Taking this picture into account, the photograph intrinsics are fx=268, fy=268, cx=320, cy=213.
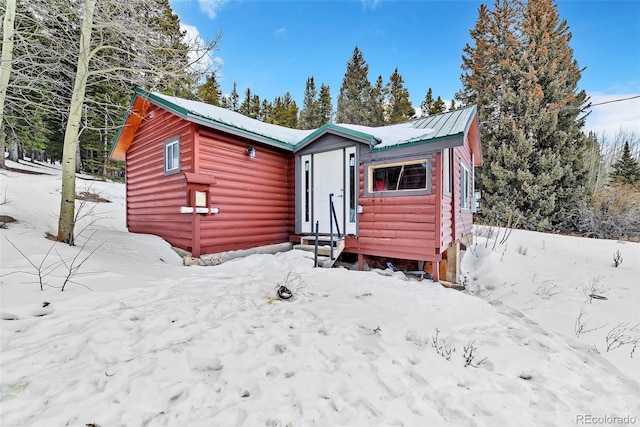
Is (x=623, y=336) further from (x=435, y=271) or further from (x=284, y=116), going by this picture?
(x=284, y=116)

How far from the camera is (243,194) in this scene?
679cm

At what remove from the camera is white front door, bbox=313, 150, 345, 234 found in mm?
6539

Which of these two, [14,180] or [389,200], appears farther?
[14,180]

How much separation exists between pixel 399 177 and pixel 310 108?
2284 cm

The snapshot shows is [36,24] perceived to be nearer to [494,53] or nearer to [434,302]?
[434,302]

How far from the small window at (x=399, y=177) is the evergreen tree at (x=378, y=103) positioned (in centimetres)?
1816

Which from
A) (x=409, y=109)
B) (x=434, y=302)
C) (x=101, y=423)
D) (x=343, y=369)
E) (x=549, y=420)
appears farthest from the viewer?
(x=409, y=109)

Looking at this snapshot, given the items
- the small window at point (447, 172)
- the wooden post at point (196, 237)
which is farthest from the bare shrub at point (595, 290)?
the wooden post at point (196, 237)

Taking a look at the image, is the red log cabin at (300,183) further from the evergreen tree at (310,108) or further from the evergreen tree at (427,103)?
the evergreen tree at (427,103)

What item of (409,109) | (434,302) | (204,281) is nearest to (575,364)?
(434,302)

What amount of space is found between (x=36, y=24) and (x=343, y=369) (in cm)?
847

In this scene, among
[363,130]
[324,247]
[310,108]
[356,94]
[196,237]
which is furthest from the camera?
[310,108]

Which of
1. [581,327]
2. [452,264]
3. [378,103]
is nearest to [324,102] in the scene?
[378,103]

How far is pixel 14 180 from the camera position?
1125 centimetres
